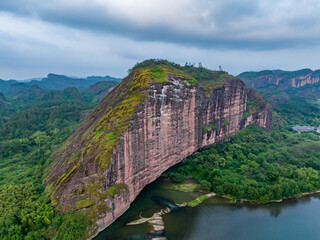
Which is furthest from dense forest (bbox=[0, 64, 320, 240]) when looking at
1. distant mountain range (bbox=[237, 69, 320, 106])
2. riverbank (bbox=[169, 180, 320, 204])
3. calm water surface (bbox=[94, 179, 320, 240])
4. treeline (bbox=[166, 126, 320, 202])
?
distant mountain range (bbox=[237, 69, 320, 106])

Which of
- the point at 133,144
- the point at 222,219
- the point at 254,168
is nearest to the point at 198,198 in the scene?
the point at 222,219

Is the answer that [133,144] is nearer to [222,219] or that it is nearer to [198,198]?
[198,198]

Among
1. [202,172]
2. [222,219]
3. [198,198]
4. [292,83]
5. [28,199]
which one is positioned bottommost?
[222,219]

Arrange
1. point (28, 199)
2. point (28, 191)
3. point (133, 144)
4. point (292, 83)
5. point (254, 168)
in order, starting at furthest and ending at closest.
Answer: point (292, 83), point (254, 168), point (133, 144), point (28, 191), point (28, 199)

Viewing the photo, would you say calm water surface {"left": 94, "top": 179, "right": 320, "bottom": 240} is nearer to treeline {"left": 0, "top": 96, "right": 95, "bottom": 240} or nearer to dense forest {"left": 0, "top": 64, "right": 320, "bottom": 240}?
dense forest {"left": 0, "top": 64, "right": 320, "bottom": 240}

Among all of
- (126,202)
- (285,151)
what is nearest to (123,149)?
(126,202)

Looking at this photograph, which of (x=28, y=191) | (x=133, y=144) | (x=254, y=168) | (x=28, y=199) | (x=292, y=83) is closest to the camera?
(x=28, y=199)

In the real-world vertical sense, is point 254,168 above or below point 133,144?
below

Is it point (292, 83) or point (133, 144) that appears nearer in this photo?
point (133, 144)
